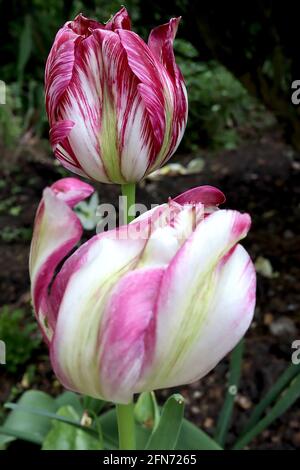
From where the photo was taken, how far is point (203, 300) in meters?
0.35

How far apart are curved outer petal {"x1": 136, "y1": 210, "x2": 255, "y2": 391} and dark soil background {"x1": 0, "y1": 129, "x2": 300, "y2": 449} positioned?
85cm

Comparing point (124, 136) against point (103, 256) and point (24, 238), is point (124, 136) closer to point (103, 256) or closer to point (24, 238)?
point (103, 256)

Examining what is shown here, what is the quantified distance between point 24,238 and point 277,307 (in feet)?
3.11

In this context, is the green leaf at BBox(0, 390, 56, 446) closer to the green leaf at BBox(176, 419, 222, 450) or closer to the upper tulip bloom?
the green leaf at BBox(176, 419, 222, 450)

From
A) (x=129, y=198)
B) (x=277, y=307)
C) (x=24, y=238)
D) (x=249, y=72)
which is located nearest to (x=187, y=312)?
(x=129, y=198)

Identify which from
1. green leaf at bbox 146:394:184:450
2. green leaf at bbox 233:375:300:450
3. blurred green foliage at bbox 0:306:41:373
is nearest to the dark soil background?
blurred green foliage at bbox 0:306:41:373

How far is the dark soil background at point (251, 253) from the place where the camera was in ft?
4.08

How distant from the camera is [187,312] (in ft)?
1.13

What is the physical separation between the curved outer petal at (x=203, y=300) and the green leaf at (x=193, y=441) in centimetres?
46

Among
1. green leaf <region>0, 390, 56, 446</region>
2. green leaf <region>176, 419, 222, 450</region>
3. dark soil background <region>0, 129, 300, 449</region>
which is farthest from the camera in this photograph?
dark soil background <region>0, 129, 300, 449</region>

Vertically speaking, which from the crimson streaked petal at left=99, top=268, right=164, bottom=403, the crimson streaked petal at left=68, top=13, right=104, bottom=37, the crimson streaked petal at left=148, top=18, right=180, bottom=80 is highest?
the crimson streaked petal at left=68, top=13, right=104, bottom=37

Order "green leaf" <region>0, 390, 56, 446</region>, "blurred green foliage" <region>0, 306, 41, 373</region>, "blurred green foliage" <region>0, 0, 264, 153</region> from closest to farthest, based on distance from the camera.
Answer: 1. "green leaf" <region>0, 390, 56, 446</region>
2. "blurred green foliage" <region>0, 306, 41, 373</region>
3. "blurred green foliage" <region>0, 0, 264, 153</region>

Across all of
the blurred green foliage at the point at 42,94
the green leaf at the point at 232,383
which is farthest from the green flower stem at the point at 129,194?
the blurred green foliage at the point at 42,94

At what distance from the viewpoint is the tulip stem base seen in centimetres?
46
